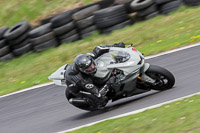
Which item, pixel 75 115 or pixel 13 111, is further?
pixel 13 111

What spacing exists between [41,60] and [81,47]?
1510 mm

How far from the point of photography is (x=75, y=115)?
7.72 m

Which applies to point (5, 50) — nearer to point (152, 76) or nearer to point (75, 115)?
point (75, 115)

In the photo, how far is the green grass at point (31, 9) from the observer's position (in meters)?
16.1

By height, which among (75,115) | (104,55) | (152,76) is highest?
(104,55)

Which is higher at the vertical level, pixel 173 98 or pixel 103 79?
pixel 103 79

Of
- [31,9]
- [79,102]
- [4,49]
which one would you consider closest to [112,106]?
[79,102]

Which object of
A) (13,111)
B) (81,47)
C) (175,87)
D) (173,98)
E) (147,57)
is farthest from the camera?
(81,47)

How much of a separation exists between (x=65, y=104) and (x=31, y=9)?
9295mm

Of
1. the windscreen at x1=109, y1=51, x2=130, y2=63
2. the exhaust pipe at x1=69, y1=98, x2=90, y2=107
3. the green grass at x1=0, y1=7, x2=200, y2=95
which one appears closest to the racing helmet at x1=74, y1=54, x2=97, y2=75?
the windscreen at x1=109, y1=51, x2=130, y2=63

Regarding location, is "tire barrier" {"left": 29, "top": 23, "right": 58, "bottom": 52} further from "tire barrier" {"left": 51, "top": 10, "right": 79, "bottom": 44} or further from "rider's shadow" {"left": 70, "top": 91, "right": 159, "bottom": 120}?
"rider's shadow" {"left": 70, "top": 91, "right": 159, "bottom": 120}

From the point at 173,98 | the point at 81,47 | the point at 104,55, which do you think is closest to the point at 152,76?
the point at 173,98

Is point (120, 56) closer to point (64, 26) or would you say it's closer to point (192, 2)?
point (64, 26)

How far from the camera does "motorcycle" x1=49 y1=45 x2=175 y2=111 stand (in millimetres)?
6707
